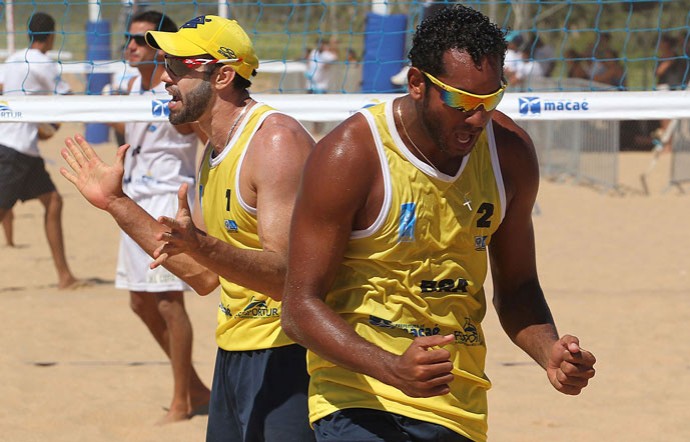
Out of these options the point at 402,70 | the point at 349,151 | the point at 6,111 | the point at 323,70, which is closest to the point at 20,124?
the point at 6,111

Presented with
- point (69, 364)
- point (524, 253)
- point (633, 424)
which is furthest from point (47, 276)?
point (524, 253)

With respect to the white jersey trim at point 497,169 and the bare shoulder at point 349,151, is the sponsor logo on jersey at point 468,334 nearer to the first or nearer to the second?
the white jersey trim at point 497,169

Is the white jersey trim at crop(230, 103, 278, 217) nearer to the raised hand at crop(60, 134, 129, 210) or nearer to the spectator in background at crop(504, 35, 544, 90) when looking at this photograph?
the raised hand at crop(60, 134, 129, 210)

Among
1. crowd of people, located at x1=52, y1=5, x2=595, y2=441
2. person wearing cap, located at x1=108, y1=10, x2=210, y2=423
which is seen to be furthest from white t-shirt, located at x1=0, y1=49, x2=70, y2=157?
Answer: crowd of people, located at x1=52, y1=5, x2=595, y2=441

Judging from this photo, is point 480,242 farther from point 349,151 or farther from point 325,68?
point 325,68

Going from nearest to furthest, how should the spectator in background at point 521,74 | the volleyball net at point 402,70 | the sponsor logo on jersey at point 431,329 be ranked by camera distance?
the sponsor logo on jersey at point 431,329 → the volleyball net at point 402,70 → the spectator in background at point 521,74

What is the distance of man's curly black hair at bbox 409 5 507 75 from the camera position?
8.25ft

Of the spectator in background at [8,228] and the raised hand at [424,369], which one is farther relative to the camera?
the spectator in background at [8,228]

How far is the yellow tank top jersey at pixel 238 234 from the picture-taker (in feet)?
10.7

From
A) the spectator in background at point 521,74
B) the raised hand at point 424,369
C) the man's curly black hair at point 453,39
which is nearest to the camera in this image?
the raised hand at point 424,369

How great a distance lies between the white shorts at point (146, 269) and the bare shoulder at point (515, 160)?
9.14 ft

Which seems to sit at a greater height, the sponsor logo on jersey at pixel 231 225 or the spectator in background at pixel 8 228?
the sponsor logo on jersey at pixel 231 225

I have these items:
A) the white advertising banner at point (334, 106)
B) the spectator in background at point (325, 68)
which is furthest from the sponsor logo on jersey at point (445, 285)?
the spectator in background at point (325, 68)

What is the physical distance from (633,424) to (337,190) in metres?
3.40
